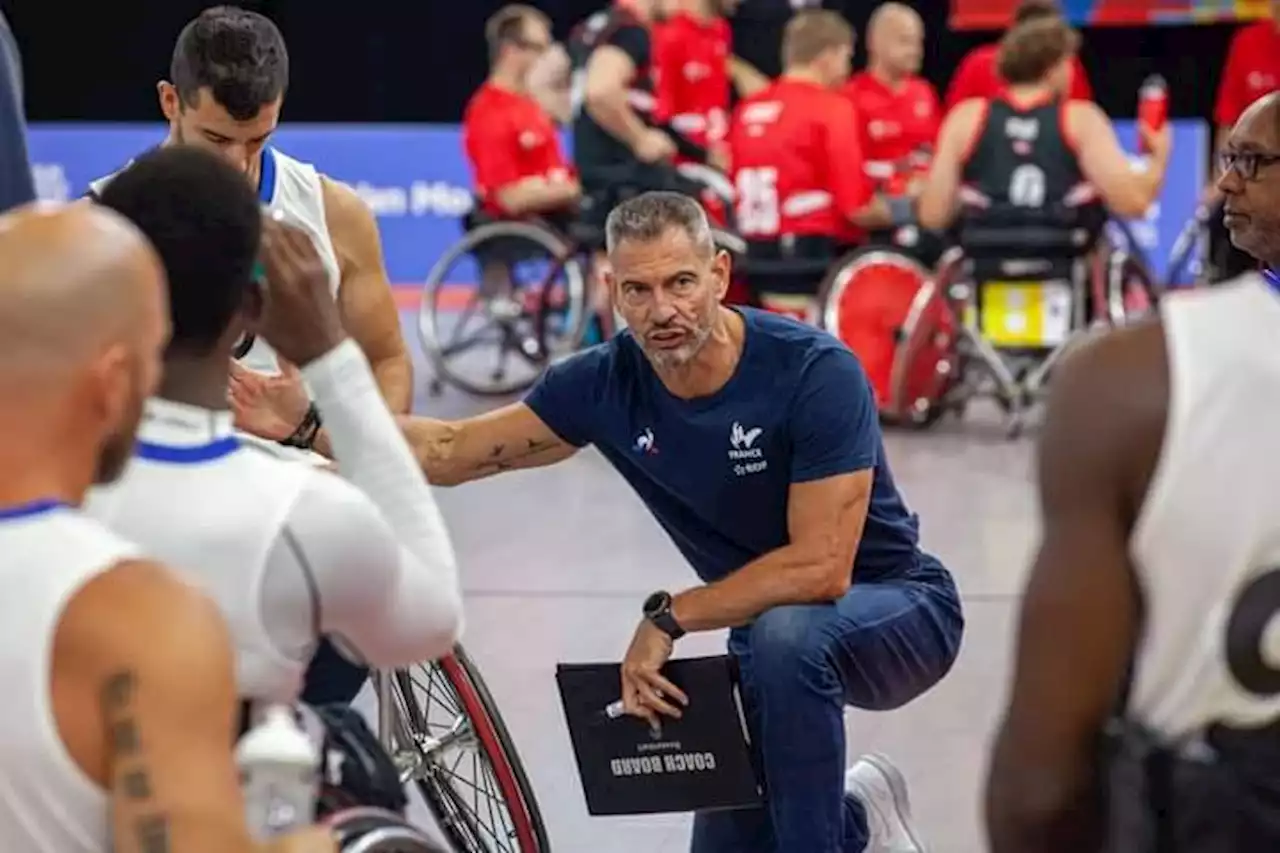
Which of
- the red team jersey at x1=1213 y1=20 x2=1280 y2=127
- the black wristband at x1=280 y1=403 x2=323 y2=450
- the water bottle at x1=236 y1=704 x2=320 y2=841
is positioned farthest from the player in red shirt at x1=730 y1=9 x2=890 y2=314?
the water bottle at x1=236 y1=704 x2=320 y2=841

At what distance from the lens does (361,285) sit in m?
3.72

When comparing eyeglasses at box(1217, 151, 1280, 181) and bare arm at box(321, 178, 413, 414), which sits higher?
eyeglasses at box(1217, 151, 1280, 181)

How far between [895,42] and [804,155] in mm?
1085

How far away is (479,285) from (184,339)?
7.58 meters

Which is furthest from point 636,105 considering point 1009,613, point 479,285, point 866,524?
point 866,524

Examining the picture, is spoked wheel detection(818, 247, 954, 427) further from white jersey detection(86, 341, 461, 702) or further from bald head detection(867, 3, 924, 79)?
white jersey detection(86, 341, 461, 702)

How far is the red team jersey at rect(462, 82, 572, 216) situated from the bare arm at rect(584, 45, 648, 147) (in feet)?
1.88

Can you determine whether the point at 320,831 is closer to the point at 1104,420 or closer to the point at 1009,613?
the point at 1104,420

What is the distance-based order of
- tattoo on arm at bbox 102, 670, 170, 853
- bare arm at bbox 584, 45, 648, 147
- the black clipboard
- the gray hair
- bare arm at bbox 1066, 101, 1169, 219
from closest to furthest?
1. tattoo on arm at bbox 102, 670, 170, 853
2. the black clipboard
3. the gray hair
4. bare arm at bbox 1066, 101, 1169, 219
5. bare arm at bbox 584, 45, 648, 147

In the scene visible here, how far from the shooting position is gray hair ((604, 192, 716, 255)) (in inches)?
144

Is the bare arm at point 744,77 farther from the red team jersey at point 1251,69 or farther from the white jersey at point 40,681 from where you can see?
the white jersey at point 40,681

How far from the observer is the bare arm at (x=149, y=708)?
1.75 metres

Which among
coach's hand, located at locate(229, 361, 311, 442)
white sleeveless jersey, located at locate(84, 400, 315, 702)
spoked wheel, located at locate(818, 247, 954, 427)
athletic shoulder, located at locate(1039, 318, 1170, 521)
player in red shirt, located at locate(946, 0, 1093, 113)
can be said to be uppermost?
athletic shoulder, located at locate(1039, 318, 1170, 521)

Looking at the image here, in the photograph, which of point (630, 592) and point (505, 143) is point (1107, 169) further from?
point (630, 592)
